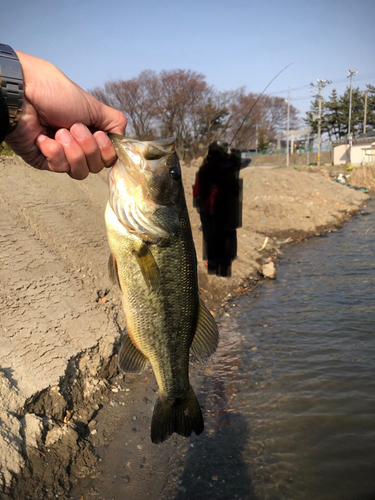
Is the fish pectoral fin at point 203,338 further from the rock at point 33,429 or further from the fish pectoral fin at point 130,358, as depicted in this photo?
the rock at point 33,429

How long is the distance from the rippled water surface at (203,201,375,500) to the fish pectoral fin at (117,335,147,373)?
2.46m

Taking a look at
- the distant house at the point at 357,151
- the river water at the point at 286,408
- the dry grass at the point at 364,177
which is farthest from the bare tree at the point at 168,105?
the river water at the point at 286,408

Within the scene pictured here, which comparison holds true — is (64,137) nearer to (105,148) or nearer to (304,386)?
(105,148)

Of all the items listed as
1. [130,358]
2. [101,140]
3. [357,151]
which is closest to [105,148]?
[101,140]

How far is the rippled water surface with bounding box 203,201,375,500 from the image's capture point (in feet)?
15.1

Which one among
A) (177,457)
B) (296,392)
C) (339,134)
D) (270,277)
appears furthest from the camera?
(339,134)

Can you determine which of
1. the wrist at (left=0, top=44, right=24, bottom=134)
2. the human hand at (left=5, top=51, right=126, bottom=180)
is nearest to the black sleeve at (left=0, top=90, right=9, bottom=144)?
the wrist at (left=0, top=44, right=24, bottom=134)

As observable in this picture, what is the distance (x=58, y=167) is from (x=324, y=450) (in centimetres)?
452

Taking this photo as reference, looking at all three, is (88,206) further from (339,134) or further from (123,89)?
(339,134)

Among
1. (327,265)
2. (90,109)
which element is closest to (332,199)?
(327,265)

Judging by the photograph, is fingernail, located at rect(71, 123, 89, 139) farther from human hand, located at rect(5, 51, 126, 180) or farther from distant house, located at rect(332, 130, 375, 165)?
distant house, located at rect(332, 130, 375, 165)

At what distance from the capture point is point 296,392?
6.09 metres

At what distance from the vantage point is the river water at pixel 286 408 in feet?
14.6

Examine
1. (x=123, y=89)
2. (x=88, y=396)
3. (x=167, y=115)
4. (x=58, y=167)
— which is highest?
(x=123, y=89)
